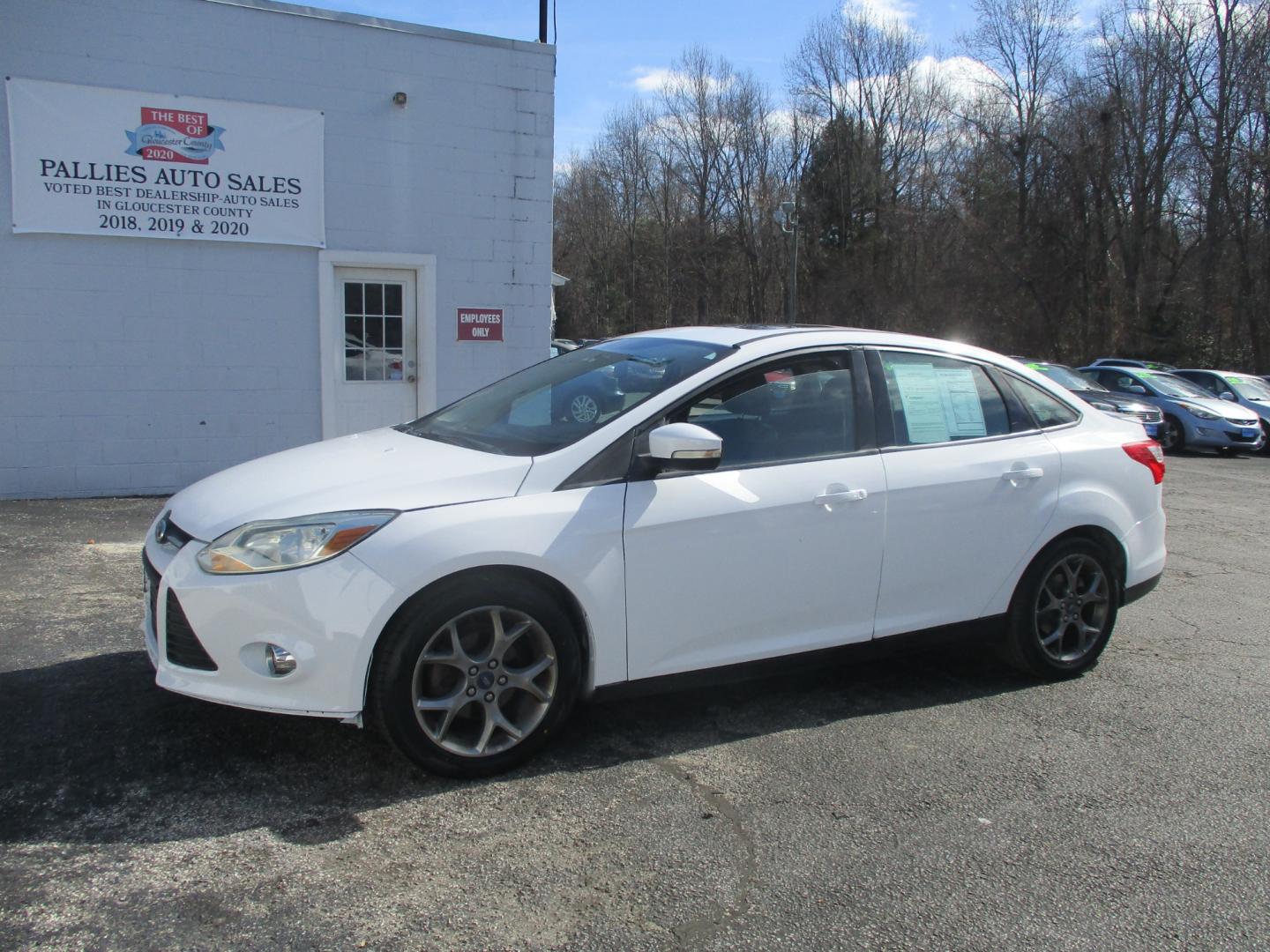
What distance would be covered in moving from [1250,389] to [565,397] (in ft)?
67.4

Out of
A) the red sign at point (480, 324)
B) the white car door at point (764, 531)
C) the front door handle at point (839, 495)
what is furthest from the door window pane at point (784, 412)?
the red sign at point (480, 324)

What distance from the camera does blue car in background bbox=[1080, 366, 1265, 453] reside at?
1814 centimetres

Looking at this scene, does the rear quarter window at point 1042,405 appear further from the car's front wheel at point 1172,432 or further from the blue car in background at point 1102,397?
the car's front wheel at point 1172,432

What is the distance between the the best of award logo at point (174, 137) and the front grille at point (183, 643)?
7.01m

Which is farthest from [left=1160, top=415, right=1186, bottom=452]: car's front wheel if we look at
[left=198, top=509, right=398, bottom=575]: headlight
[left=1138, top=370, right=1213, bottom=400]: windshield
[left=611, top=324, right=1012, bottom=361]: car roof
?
[left=198, top=509, right=398, bottom=575]: headlight

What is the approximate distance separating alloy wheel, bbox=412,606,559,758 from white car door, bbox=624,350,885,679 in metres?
0.37

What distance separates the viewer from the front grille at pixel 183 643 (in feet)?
11.0

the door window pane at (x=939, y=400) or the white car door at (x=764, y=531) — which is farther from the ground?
the door window pane at (x=939, y=400)

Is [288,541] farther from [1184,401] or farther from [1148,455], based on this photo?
[1184,401]

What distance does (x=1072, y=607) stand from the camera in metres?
4.77

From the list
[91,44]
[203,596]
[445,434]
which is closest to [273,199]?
[91,44]

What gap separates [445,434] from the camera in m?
4.29

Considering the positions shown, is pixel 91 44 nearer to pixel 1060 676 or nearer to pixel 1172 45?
pixel 1060 676

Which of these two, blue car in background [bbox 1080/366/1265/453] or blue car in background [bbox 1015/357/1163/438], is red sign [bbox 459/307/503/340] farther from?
blue car in background [bbox 1080/366/1265/453]
